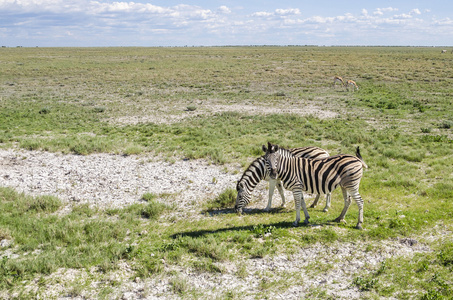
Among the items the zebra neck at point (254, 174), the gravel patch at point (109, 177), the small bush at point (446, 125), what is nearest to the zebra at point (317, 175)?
the zebra neck at point (254, 174)

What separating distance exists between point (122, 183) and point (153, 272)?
5.71 meters

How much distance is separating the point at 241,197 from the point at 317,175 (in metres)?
2.24

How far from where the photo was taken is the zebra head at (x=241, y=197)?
9.27 meters

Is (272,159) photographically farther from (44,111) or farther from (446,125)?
(44,111)

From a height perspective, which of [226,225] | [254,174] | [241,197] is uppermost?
[254,174]

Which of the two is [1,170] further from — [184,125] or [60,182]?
[184,125]

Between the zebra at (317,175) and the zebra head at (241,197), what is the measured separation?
1070mm

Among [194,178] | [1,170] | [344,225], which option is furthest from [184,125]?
[344,225]

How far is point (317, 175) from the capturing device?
27.6 ft

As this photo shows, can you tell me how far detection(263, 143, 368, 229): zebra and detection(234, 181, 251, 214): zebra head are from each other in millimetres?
1070

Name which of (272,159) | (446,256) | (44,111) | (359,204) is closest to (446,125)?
(359,204)

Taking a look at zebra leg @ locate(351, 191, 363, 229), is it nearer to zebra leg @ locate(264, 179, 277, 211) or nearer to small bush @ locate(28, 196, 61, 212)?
zebra leg @ locate(264, 179, 277, 211)

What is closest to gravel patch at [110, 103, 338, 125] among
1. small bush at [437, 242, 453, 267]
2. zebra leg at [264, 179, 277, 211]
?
zebra leg at [264, 179, 277, 211]

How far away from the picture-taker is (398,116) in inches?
906
